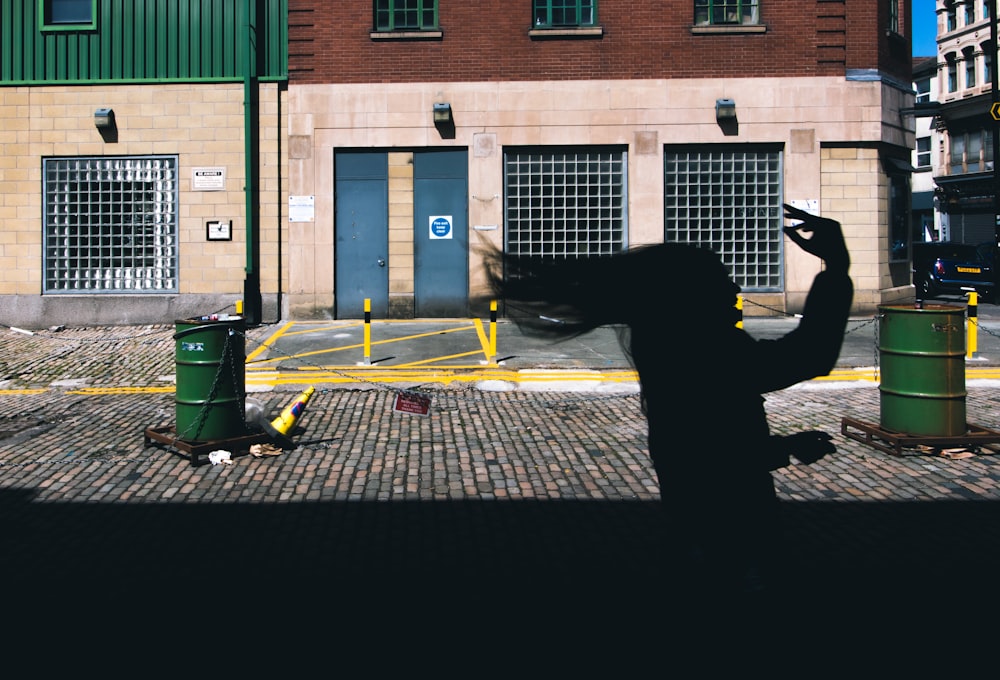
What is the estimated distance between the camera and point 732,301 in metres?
3.37

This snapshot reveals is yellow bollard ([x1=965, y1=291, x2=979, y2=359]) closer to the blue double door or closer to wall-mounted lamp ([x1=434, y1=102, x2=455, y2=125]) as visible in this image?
the blue double door

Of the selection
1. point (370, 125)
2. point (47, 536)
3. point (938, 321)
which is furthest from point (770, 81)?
point (47, 536)

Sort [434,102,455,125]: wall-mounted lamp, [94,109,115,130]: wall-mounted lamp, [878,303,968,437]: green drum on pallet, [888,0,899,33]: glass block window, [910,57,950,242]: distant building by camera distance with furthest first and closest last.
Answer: [910,57,950,242]: distant building < [888,0,899,33]: glass block window < [94,109,115,130]: wall-mounted lamp < [434,102,455,125]: wall-mounted lamp < [878,303,968,437]: green drum on pallet

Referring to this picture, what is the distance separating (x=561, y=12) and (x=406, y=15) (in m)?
3.27

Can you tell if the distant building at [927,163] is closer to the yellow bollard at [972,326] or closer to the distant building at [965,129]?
the distant building at [965,129]

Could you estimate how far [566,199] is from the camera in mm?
19781

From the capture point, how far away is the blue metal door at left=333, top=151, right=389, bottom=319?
19578 millimetres

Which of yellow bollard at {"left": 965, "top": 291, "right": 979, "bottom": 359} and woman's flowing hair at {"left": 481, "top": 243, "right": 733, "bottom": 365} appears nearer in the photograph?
woman's flowing hair at {"left": 481, "top": 243, "right": 733, "bottom": 365}

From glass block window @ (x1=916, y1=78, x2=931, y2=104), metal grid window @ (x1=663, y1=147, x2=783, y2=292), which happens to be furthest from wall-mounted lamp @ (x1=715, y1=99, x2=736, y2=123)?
glass block window @ (x1=916, y1=78, x2=931, y2=104)

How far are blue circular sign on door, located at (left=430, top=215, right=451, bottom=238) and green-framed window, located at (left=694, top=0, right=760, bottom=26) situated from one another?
669 cm

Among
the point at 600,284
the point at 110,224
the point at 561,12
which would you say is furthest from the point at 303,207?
the point at 600,284

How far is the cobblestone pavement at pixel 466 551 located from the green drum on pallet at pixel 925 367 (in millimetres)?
307

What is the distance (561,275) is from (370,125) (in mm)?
16754

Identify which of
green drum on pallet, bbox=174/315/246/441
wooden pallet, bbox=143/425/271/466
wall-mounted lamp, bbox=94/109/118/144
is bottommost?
wooden pallet, bbox=143/425/271/466
